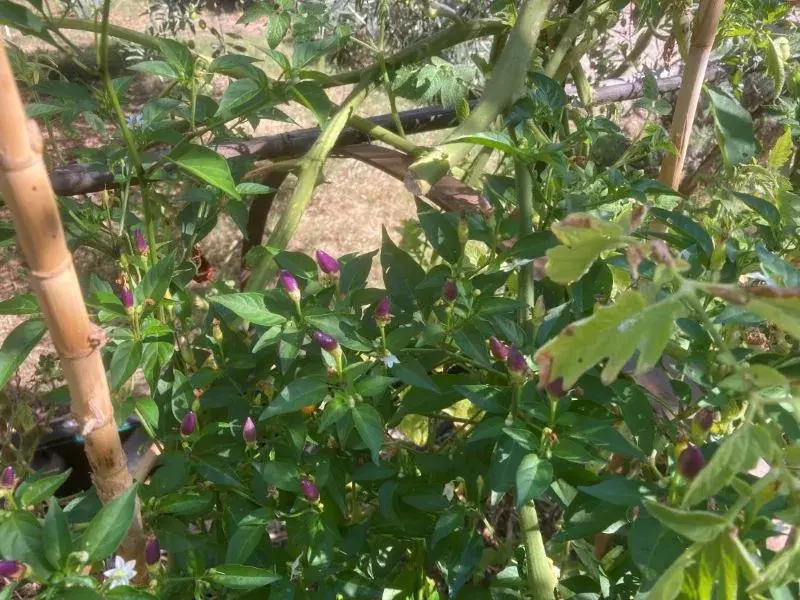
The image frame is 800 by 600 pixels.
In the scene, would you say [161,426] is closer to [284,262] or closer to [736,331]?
[284,262]

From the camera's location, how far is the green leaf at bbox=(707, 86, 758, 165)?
93cm

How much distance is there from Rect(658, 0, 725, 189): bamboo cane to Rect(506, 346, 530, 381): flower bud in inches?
15.8

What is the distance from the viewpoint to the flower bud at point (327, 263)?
2.43ft

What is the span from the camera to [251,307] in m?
0.72

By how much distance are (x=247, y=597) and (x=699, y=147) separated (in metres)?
2.03

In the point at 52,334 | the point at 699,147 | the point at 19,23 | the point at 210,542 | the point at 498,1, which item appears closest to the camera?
the point at 52,334

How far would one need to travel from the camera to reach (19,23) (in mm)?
643

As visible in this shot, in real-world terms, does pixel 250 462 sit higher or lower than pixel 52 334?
lower

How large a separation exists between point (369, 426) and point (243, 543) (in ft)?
0.51

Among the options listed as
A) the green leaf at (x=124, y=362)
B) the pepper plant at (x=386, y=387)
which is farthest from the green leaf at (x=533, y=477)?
the green leaf at (x=124, y=362)

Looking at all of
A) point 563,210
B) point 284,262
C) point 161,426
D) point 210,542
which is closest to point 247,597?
point 210,542

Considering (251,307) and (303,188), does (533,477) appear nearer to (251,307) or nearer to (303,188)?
(251,307)

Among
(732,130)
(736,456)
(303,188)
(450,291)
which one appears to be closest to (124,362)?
(450,291)

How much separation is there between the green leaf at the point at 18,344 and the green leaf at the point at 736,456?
53cm
